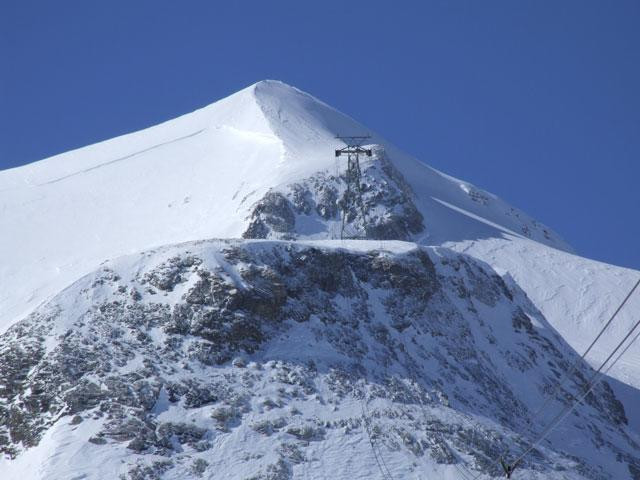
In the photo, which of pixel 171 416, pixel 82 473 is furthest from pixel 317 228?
pixel 82 473

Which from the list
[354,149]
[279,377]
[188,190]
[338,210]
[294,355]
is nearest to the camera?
→ [279,377]

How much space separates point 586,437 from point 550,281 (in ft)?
113

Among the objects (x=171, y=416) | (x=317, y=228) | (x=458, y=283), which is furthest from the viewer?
(x=317, y=228)

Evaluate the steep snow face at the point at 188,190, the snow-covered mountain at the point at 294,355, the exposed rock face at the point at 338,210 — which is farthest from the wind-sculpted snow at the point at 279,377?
the steep snow face at the point at 188,190

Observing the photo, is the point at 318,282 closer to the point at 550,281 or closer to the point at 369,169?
the point at 369,169

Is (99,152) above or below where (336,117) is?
below

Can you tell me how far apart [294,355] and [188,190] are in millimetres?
46219

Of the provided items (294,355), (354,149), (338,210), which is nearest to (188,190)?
(354,149)

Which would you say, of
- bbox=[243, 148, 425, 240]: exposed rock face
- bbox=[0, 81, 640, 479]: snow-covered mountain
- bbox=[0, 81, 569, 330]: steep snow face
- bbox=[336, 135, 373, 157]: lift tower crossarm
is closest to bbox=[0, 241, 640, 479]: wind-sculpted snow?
bbox=[0, 81, 640, 479]: snow-covered mountain

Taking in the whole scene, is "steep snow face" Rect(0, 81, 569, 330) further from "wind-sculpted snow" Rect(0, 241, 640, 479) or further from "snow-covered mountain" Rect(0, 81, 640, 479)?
"wind-sculpted snow" Rect(0, 241, 640, 479)

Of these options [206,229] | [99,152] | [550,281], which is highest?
[550,281]

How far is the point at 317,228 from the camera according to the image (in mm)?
83812

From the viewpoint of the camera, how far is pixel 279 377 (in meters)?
53.9

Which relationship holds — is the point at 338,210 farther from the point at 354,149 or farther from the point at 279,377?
the point at 279,377
